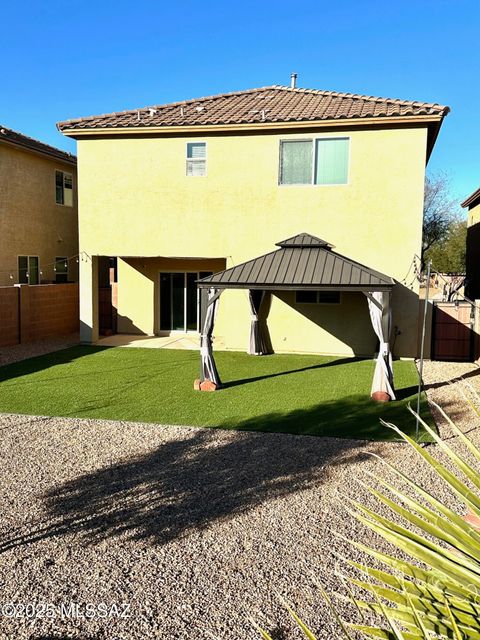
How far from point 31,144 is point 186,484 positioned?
1996cm

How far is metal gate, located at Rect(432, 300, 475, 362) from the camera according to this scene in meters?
17.0

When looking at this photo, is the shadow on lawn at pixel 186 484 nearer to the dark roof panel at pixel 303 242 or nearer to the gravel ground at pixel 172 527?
the gravel ground at pixel 172 527

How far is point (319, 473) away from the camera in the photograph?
7.86 m

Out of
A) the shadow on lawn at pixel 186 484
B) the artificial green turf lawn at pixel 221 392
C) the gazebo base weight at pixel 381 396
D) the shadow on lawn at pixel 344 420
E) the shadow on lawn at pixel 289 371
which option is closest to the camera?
the shadow on lawn at pixel 186 484

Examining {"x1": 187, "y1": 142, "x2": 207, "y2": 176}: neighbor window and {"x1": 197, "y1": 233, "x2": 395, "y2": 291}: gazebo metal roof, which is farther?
{"x1": 187, "y1": 142, "x2": 207, "y2": 176}: neighbor window

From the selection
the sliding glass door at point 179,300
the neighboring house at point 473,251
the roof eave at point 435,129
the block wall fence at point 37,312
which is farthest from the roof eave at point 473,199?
the block wall fence at point 37,312

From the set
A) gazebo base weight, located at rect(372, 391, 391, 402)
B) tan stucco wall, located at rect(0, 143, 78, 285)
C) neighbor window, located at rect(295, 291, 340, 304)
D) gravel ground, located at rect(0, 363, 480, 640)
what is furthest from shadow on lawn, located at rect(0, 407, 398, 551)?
tan stucco wall, located at rect(0, 143, 78, 285)

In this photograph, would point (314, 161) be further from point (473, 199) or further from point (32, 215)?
point (473, 199)

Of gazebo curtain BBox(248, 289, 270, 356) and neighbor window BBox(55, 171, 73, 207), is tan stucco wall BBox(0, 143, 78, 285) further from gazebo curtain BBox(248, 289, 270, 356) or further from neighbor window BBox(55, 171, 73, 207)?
gazebo curtain BBox(248, 289, 270, 356)

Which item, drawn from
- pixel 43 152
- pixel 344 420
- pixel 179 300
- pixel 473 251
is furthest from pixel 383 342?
pixel 473 251

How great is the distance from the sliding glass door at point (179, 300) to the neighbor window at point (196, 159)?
4.31m

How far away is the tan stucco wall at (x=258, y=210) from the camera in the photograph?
16.7 meters

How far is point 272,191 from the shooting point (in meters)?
17.5

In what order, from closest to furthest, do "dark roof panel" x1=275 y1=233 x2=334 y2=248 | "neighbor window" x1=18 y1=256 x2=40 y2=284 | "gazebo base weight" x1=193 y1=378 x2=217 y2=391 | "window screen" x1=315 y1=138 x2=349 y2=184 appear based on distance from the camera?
"gazebo base weight" x1=193 y1=378 x2=217 y2=391 < "dark roof panel" x1=275 y1=233 x2=334 y2=248 < "window screen" x1=315 y1=138 x2=349 y2=184 < "neighbor window" x1=18 y1=256 x2=40 y2=284
